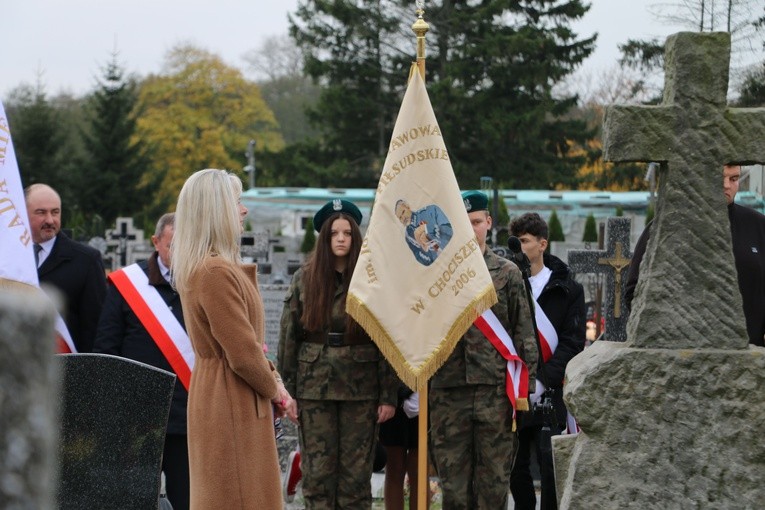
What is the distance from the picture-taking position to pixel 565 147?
139 ft

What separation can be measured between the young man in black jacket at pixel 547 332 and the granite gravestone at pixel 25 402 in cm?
649

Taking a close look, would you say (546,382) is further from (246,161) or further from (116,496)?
(246,161)

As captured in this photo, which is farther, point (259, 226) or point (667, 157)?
point (259, 226)

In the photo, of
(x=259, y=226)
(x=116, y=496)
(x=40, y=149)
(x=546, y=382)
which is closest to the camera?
(x=116, y=496)

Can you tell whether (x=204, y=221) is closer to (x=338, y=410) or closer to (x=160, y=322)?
(x=160, y=322)

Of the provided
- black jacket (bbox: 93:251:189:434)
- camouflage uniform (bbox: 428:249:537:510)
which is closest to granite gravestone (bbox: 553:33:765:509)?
camouflage uniform (bbox: 428:249:537:510)

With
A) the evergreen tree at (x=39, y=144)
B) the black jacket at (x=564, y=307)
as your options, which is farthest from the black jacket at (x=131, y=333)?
the evergreen tree at (x=39, y=144)

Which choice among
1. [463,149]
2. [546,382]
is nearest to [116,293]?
[546,382]

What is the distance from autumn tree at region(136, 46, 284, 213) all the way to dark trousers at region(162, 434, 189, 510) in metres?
51.8

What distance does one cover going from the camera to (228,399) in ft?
16.8

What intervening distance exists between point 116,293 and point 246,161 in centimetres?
5430

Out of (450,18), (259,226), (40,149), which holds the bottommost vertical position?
(259,226)

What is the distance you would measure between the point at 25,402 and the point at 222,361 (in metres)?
4.26

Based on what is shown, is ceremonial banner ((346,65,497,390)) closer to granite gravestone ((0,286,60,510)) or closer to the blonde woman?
the blonde woman
